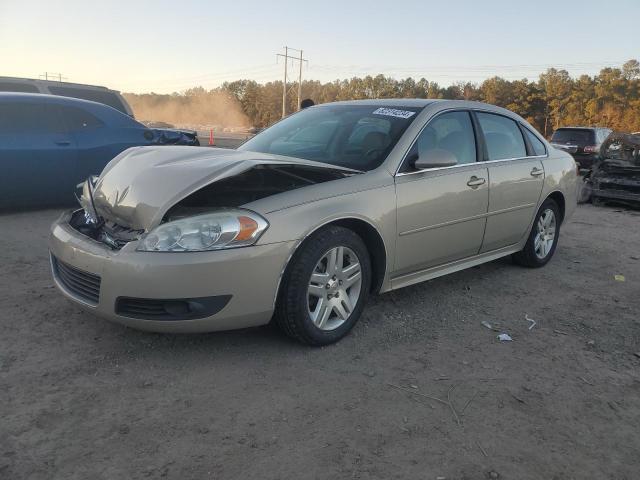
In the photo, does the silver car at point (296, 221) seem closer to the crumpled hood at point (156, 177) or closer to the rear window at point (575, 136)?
the crumpled hood at point (156, 177)

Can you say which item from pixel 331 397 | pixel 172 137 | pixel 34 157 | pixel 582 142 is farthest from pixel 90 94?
pixel 582 142

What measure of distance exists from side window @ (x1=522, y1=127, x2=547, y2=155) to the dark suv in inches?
501

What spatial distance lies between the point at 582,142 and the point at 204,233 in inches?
673

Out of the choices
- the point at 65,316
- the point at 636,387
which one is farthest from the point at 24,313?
the point at 636,387

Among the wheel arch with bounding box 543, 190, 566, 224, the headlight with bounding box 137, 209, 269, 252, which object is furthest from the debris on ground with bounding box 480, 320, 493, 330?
the wheel arch with bounding box 543, 190, 566, 224

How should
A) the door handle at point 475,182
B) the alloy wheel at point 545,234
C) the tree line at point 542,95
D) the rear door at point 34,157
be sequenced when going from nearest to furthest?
the door handle at point 475,182 < the alloy wheel at point 545,234 < the rear door at point 34,157 < the tree line at point 542,95

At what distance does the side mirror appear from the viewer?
12.1ft

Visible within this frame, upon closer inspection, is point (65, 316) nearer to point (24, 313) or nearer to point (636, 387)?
point (24, 313)

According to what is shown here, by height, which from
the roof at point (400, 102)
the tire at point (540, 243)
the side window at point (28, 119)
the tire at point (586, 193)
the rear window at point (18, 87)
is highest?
the roof at point (400, 102)

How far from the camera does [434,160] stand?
12.1 ft

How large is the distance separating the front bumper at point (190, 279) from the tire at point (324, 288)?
0.33ft

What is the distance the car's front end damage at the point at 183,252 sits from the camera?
2.85 m

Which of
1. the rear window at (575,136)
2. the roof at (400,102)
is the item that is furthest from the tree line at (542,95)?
the roof at (400,102)

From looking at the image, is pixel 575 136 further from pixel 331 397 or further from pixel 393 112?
pixel 331 397
